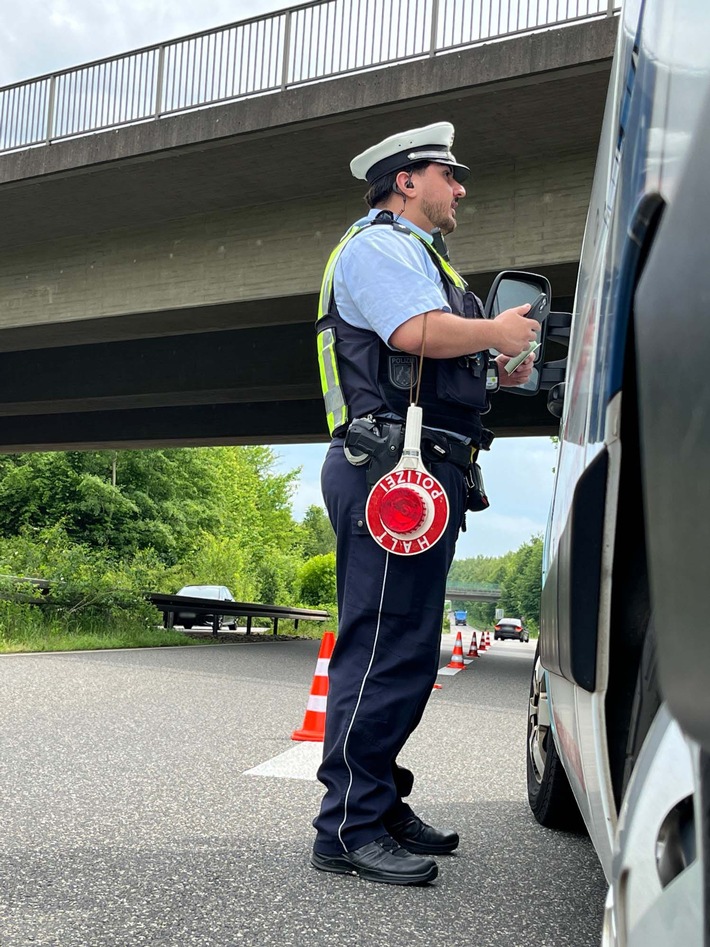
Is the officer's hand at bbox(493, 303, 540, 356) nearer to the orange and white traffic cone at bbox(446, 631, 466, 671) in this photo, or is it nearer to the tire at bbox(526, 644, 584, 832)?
the tire at bbox(526, 644, 584, 832)

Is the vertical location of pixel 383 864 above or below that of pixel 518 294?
below

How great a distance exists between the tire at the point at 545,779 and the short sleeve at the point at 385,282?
3.81 ft

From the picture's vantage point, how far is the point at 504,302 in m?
3.10

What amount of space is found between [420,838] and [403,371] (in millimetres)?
1434

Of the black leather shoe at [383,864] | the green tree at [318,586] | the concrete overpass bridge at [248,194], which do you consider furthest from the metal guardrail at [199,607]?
the green tree at [318,586]

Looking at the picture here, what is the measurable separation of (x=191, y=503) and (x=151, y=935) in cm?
4000

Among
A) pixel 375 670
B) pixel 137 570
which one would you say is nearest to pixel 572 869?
pixel 375 670

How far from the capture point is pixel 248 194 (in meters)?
13.6

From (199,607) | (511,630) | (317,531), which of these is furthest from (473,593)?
(199,607)

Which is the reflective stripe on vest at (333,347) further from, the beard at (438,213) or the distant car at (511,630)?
the distant car at (511,630)

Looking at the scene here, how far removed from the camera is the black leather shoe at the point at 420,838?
3137 mm

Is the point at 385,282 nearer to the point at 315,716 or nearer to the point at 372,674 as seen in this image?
the point at 372,674

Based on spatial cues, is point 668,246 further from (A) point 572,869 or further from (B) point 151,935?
(A) point 572,869

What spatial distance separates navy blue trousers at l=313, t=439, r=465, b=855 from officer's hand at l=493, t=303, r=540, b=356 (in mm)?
580
